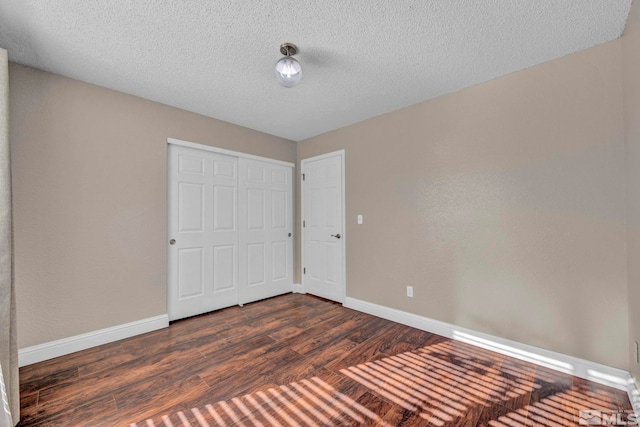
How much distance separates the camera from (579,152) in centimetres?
201

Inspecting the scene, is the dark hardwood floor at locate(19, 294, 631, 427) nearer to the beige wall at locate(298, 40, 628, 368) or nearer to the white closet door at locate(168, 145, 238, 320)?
the beige wall at locate(298, 40, 628, 368)

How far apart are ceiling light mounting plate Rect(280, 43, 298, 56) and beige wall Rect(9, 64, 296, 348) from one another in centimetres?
172

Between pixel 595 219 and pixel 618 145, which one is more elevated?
pixel 618 145

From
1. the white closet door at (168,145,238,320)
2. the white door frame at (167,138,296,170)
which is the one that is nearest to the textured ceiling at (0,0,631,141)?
the white door frame at (167,138,296,170)

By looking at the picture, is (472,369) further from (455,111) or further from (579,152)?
(455,111)

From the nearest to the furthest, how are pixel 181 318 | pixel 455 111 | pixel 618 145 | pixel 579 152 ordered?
pixel 618 145
pixel 579 152
pixel 455 111
pixel 181 318

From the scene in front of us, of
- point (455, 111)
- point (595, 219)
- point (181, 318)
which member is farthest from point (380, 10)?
point (181, 318)

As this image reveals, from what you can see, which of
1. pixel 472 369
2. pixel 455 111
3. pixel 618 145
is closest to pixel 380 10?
pixel 455 111

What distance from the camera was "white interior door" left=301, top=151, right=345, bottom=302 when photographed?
3.72 metres

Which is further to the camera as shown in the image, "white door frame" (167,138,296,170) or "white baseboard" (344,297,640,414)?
"white door frame" (167,138,296,170)

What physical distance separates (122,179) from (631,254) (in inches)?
163

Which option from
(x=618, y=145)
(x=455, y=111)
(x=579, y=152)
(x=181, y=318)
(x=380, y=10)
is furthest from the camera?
(x=181, y=318)

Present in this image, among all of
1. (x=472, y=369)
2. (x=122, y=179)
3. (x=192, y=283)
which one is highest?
(x=122, y=179)

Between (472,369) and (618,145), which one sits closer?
(618,145)
